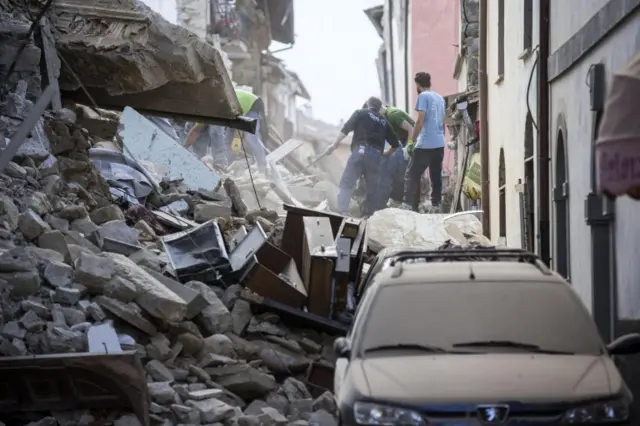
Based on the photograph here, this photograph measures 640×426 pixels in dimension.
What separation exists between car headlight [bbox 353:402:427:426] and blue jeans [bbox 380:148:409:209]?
45.3 feet

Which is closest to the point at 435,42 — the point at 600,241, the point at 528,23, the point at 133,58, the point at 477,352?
the point at 528,23

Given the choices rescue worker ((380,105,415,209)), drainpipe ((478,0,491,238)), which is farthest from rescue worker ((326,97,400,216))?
drainpipe ((478,0,491,238))

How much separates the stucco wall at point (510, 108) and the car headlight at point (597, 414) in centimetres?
978

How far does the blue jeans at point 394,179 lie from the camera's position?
19.9 metres

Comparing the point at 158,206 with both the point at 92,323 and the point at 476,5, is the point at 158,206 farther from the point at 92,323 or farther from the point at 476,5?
the point at 476,5

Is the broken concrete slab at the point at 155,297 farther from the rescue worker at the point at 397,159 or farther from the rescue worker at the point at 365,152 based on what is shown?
the rescue worker at the point at 397,159

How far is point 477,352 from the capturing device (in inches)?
260

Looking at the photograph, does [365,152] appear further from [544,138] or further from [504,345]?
[504,345]

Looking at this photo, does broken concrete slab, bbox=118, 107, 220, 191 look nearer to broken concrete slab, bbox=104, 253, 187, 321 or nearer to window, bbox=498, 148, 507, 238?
window, bbox=498, 148, 507, 238

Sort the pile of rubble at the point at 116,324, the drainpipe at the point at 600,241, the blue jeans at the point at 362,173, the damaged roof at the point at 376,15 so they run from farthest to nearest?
1. the damaged roof at the point at 376,15
2. the blue jeans at the point at 362,173
3. the drainpipe at the point at 600,241
4. the pile of rubble at the point at 116,324

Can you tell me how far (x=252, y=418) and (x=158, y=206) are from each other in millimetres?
6725

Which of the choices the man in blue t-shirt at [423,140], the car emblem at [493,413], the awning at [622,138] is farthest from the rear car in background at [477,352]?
the man in blue t-shirt at [423,140]

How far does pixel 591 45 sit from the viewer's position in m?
11.5

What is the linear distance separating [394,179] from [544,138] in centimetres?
649
